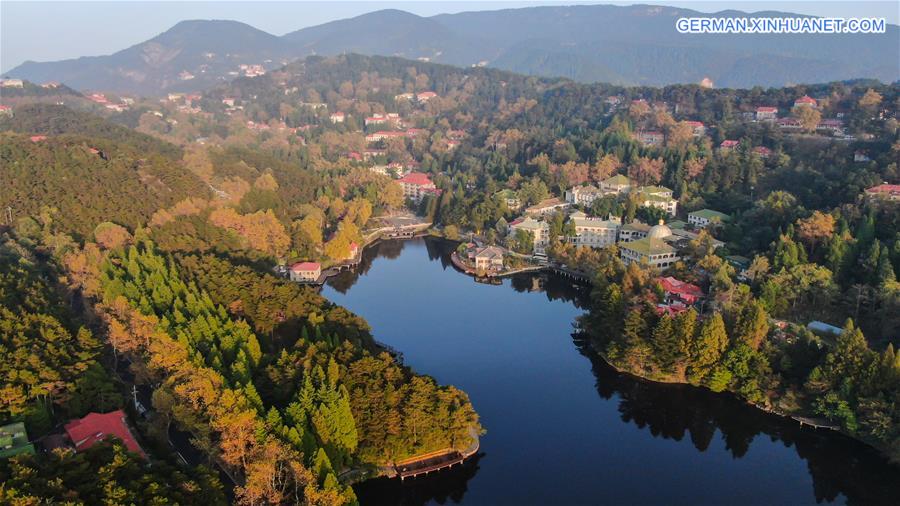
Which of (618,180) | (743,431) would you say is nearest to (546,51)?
(618,180)

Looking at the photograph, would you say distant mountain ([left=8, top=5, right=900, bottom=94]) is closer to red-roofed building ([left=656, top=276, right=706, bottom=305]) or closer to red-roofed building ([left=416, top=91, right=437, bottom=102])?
red-roofed building ([left=416, top=91, right=437, bottom=102])

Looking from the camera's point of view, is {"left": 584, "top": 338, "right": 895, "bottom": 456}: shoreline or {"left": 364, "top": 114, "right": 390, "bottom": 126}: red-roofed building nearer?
{"left": 584, "top": 338, "right": 895, "bottom": 456}: shoreline

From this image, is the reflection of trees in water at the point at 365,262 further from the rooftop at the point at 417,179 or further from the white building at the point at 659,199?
the white building at the point at 659,199

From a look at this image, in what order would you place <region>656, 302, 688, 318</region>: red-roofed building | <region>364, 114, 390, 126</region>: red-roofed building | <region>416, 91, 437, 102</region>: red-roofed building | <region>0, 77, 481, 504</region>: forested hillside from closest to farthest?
<region>0, 77, 481, 504</region>: forested hillside → <region>656, 302, 688, 318</region>: red-roofed building → <region>364, 114, 390, 126</region>: red-roofed building → <region>416, 91, 437, 102</region>: red-roofed building

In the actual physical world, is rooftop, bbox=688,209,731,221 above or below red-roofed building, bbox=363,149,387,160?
below

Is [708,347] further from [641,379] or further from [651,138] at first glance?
[651,138]

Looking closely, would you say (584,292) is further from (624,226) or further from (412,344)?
(412,344)

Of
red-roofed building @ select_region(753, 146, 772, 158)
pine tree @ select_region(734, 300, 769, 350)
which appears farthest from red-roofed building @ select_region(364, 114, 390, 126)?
pine tree @ select_region(734, 300, 769, 350)
